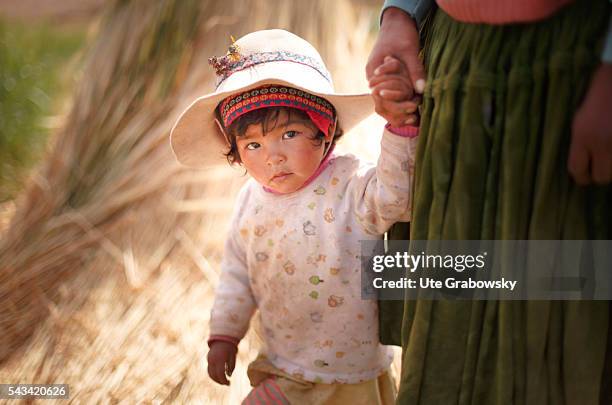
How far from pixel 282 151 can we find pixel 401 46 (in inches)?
14.3

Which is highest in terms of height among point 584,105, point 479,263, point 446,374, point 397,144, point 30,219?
point 584,105


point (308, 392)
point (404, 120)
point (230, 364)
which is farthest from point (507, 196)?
point (230, 364)

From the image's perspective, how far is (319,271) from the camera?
1.47 m

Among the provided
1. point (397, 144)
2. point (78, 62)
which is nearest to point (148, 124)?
point (78, 62)

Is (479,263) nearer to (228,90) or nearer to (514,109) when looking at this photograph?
(514,109)

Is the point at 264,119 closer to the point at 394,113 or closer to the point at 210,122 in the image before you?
the point at 210,122

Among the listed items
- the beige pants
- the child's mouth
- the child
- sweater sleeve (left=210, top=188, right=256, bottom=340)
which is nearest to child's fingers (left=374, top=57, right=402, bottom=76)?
the child

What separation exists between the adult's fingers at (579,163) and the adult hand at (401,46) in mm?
290

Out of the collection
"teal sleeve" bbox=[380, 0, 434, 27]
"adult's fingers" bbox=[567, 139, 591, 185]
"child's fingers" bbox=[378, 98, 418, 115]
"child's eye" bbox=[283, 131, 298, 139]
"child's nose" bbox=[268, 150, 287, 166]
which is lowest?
"child's nose" bbox=[268, 150, 287, 166]

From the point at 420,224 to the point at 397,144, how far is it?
6.1 inches

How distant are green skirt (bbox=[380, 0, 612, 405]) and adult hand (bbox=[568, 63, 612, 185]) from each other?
0.04 m

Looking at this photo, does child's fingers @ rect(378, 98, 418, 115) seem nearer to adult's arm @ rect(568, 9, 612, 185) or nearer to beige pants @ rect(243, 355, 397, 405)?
adult's arm @ rect(568, 9, 612, 185)

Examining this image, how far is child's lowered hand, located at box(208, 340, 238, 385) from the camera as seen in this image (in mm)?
1593

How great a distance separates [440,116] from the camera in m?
1.12
